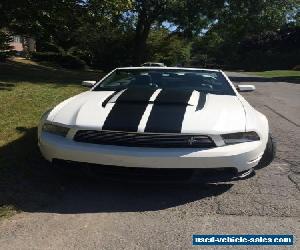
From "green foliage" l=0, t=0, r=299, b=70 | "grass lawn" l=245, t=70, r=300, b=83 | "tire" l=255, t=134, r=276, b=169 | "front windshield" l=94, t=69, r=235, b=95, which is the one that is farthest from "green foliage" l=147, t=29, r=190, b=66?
"tire" l=255, t=134, r=276, b=169

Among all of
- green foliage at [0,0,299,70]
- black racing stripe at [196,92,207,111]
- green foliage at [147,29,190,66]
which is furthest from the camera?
green foliage at [147,29,190,66]

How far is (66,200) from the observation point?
4.24 m

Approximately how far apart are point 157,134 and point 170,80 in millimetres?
2051

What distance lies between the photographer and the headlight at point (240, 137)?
13.9 ft

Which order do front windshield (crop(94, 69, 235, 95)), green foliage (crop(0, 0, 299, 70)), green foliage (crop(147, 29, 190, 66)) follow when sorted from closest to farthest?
1. front windshield (crop(94, 69, 235, 95))
2. green foliage (crop(0, 0, 299, 70))
3. green foliage (crop(147, 29, 190, 66))

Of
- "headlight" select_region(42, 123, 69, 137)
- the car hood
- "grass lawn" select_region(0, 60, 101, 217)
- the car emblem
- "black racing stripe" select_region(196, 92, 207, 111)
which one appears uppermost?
"black racing stripe" select_region(196, 92, 207, 111)

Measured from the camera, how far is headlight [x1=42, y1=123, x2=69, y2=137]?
4402mm

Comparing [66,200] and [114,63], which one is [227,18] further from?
[66,200]

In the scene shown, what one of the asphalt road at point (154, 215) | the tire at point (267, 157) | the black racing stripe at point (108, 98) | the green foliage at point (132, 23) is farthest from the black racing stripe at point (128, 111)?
the green foliage at point (132, 23)

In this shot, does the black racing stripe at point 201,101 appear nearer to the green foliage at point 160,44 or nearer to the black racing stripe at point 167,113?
the black racing stripe at point 167,113

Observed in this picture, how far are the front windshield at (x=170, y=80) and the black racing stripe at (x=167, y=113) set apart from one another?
30.1 inches

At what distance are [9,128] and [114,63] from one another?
2772cm

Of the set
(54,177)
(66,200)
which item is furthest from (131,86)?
(66,200)

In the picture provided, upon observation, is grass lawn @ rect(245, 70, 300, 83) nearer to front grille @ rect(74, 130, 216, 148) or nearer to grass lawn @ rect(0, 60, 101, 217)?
grass lawn @ rect(0, 60, 101, 217)
